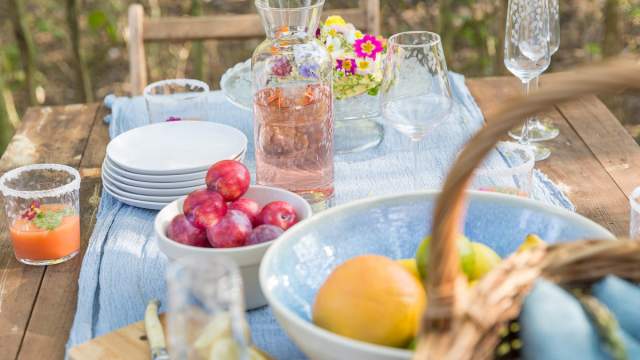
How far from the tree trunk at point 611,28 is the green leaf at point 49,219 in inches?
104

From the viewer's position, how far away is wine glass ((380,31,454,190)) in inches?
50.4

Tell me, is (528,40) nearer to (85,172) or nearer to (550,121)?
(550,121)

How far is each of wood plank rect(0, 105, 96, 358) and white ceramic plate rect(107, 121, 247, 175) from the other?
0.51 feet

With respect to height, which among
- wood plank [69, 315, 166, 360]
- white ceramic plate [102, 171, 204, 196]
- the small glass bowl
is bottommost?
white ceramic plate [102, 171, 204, 196]

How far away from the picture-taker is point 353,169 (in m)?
1.54

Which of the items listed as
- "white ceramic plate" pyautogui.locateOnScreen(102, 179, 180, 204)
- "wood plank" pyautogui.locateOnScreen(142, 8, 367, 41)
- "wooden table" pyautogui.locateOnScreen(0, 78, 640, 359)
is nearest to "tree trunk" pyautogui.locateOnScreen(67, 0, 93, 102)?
"wood plank" pyautogui.locateOnScreen(142, 8, 367, 41)

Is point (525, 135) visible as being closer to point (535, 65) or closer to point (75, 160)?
point (535, 65)

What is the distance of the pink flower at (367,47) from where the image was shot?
156 cm

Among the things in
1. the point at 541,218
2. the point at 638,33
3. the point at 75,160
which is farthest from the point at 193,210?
the point at 638,33

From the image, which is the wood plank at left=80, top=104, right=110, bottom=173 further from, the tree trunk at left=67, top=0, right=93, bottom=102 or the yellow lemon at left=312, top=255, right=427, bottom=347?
the tree trunk at left=67, top=0, right=93, bottom=102

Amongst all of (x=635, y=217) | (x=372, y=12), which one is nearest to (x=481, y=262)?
(x=635, y=217)

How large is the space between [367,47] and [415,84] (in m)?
0.29

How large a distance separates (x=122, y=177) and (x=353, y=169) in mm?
381

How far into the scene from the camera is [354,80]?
1.56 meters
